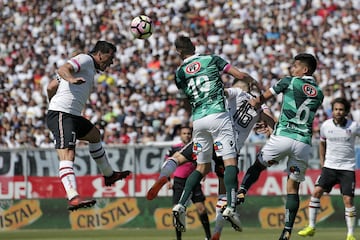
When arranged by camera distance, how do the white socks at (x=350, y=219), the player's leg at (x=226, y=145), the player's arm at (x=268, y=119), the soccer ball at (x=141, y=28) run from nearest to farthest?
the player's leg at (x=226, y=145)
the player's arm at (x=268, y=119)
the white socks at (x=350, y=219)
the soccer ball at (x=141, y=28)

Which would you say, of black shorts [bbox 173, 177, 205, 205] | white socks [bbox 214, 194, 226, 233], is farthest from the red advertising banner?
white socks [bbox 214, 194, 226, 233]

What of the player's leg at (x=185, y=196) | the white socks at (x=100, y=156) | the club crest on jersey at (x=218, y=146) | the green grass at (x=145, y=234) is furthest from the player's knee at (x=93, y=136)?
the green grass at (x=145, y=234)

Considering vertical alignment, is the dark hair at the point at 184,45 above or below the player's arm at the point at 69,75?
above

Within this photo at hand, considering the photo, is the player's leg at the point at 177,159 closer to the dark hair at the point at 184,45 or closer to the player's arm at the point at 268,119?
the player's arm at the point at 268,119

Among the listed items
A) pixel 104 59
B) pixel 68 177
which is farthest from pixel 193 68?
pixel 68 177

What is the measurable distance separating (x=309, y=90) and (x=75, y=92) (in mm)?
3282

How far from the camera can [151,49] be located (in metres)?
31.8

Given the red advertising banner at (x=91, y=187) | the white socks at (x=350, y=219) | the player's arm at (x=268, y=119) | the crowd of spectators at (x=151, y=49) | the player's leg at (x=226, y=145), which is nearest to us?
the player's leg at (x=226, y=145)

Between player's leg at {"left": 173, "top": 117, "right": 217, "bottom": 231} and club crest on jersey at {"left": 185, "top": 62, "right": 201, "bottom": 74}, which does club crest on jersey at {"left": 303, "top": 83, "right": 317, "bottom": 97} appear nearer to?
player's leg at {"left": 173, "top": 117, "right": 217, "bottom": 231}

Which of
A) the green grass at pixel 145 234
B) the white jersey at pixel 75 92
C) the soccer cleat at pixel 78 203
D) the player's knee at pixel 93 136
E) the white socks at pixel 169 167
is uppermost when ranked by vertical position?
the white jersey at pixel 75 92

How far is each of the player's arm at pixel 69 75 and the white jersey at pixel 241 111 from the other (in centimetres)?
261

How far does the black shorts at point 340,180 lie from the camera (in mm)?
17156

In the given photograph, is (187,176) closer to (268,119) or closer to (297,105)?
(268,119)

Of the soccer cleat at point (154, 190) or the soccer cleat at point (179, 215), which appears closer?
the soccer cleat at point (179, 215)
